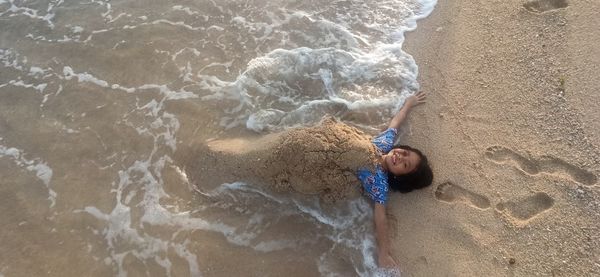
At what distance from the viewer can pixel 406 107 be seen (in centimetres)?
414

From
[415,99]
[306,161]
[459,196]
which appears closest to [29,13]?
[306,161]

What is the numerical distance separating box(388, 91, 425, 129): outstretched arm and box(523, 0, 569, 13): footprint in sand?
151cm

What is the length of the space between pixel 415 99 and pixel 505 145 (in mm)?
891

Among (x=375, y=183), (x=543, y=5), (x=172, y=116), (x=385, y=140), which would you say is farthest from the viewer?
(x=543, y=5)

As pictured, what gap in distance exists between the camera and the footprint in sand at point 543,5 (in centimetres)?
439

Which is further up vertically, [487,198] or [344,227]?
[487,198]

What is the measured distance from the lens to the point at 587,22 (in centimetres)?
418

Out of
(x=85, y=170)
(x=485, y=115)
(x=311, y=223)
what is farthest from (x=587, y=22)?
(x=85, y=170)

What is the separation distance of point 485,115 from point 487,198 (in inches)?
32.4

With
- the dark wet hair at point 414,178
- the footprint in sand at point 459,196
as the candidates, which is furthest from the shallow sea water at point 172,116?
the footprint in sand at point 459,196

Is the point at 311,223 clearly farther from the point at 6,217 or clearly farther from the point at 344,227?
the point at 6,217

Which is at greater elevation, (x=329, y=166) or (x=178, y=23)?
(x=178, y=23)

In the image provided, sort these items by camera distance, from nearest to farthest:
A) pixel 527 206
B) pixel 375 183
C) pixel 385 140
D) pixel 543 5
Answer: pixel 527 206, pixel 375 183, pixel 385 140, pixel 543 5

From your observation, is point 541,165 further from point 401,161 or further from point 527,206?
point 401,161
